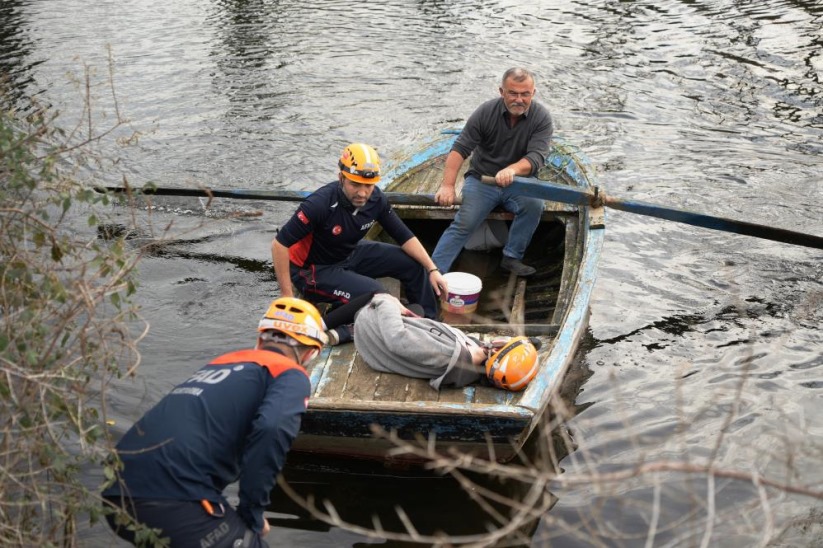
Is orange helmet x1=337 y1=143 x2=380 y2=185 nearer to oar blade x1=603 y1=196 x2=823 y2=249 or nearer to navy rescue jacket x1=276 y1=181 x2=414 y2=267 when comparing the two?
navy rescue jacket x1=276 y1=181 x2=414 y2=267

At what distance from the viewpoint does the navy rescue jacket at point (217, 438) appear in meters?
4.84

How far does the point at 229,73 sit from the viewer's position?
18.0 meters

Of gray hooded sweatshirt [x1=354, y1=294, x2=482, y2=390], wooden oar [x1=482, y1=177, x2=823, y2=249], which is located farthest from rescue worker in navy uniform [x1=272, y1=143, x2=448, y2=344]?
wooden oar [x1=482, y1=177, x2=823, y2=249]

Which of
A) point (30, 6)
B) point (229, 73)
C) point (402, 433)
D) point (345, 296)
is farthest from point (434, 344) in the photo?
point (30, 6)

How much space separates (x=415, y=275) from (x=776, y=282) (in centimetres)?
466

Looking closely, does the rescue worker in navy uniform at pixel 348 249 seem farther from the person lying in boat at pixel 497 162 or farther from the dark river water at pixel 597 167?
the dark river water at pixel 597 167

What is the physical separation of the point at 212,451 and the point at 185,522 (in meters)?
0.40

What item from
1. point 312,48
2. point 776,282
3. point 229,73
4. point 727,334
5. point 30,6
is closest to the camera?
point 727,334

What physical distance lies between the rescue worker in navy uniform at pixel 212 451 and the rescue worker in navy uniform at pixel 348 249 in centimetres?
253

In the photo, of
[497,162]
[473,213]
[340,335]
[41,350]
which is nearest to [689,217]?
[497,162]

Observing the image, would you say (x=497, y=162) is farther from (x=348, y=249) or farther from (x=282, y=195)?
(x=282, y=195)

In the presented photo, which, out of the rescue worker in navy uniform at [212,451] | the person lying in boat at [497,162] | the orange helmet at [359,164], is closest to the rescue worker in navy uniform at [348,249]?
the orange helmet at [359,164]

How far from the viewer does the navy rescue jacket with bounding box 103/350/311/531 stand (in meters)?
4.84

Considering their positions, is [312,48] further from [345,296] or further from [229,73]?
[345,296]
